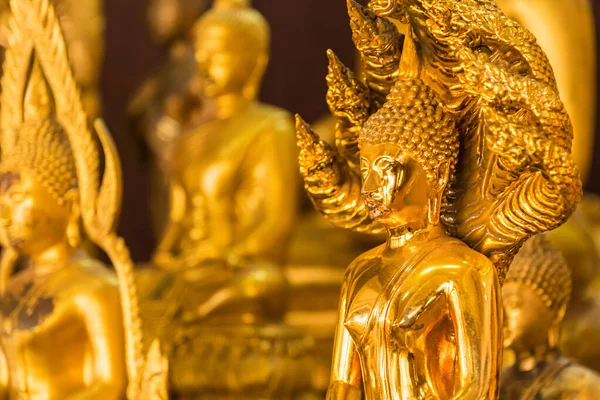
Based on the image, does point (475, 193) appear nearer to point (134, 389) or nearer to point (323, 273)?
point (134, 389)

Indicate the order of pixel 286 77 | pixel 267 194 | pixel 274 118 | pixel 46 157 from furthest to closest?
1. pixel 286 77
2. pixel 274 118
3. pixel 267 194
4. pixel 46 157

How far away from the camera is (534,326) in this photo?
8.29ft

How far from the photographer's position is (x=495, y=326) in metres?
1.98

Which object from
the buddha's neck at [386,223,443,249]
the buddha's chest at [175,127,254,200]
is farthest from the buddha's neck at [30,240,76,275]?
the buddha's chest at [175,127,254,200]

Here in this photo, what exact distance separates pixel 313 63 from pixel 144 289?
224 centimetres

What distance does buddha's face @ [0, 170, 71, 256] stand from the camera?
2916mm

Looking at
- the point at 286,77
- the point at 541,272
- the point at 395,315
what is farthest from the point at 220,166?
the point at 395,315

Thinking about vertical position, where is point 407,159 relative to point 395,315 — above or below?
above

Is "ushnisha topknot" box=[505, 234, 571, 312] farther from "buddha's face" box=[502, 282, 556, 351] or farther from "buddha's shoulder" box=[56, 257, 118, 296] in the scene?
"buddha's shoulder" box=[56, 257, 118, 296]

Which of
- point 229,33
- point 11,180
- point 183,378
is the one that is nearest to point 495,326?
point 11,180

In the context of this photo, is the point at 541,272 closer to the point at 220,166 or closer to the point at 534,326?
the point at 534,326

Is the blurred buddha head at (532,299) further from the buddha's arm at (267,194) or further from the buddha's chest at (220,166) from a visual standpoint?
the buddha's chest at (220,166)

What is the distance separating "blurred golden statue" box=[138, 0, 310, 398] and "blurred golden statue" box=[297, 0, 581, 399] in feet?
6.55

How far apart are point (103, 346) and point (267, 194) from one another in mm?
1679
